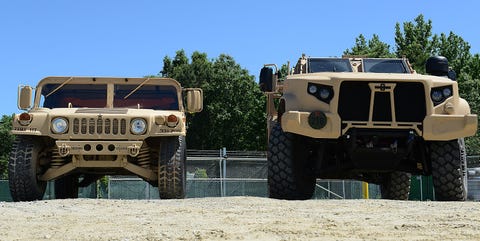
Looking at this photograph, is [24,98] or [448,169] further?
[24,98]

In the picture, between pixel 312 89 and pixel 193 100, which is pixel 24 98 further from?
pixel 312 89

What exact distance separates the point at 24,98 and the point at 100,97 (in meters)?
1.09

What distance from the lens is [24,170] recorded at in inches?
384

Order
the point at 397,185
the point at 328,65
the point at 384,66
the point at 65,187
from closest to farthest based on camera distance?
1. the point at 328,65
2. the point at 384,66
3. the point at 397,185
4. the point at 65,187

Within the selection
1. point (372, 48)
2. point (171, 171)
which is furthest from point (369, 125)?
point (372, 48)

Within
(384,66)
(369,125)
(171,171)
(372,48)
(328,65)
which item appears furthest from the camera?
(372,48)

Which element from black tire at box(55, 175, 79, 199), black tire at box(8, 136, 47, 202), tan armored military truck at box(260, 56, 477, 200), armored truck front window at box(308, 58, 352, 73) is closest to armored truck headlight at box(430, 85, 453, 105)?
tan armored military truck at box(260, 56, 477, 200)

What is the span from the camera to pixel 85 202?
812 cm

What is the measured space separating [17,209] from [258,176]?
695 inches

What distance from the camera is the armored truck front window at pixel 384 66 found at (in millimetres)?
10906

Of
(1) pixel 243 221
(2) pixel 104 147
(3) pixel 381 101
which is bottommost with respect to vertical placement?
(1) pixel 243 221

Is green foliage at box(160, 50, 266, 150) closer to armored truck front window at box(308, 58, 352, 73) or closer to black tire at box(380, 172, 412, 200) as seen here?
black tire at box(380, 172, 412, 200)

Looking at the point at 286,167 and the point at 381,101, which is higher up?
the point at 381,101

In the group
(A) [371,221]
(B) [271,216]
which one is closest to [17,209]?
(B) [271,216]
